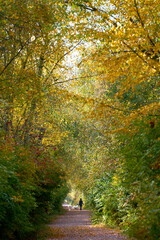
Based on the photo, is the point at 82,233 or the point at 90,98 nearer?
the point at 90,98

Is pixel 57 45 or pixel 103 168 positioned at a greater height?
pixel 57 45

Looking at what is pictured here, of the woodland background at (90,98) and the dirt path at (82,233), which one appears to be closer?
the woodland background at (90,98)

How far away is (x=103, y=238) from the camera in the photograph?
7.83m

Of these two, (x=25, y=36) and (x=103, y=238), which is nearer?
(x=103, y=238)

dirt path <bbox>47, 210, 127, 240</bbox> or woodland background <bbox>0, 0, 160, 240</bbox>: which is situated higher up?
woodland background <bbox>0, 0, 160, 240</bbox>

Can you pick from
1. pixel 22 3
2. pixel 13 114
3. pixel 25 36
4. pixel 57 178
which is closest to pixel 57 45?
pixel 25 36

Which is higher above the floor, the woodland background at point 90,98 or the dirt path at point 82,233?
the woodland background at point 90,98

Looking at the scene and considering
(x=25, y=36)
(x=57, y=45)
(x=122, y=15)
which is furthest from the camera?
(x=57, y=45)

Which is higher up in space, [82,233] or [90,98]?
[90,98]

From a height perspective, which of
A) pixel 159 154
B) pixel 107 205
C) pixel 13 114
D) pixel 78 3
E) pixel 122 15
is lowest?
pixel 107 205

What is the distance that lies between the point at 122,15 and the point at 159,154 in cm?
426

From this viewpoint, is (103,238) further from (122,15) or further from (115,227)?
(122,15)

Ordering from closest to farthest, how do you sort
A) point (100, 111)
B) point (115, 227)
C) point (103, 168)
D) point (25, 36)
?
point (100, 111) < point (25, 36) < point (115, 227) < point (103, 168)

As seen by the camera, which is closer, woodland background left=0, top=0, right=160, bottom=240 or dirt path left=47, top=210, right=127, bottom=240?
woodland background left=0, top=0, right=160, bottom=240
